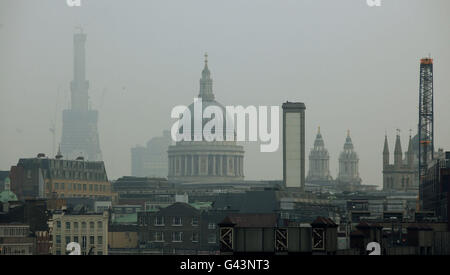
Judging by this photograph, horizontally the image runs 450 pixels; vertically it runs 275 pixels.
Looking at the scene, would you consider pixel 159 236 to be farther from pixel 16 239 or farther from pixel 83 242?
pixel 16 239

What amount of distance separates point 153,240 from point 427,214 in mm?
37322

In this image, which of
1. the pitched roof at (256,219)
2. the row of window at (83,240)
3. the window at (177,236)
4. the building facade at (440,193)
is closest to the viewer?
the building facade at (440,193)

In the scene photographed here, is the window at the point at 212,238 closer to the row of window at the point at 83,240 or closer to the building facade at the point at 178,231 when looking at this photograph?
the building facade at the point at 178,231

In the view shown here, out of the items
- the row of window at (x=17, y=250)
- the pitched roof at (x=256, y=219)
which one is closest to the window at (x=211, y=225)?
the pitched roof at (x=256, y=219)

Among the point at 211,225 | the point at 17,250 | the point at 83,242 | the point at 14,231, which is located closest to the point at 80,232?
the point at 83,242

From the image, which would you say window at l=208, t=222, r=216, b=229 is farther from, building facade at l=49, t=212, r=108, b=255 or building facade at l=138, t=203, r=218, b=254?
building facade at l=49, t=212, r=108, b=255

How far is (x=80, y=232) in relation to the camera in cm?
15900

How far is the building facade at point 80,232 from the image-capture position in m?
156

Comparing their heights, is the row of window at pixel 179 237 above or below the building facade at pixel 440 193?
below

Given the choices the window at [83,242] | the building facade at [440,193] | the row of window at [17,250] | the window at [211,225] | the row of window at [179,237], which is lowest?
the row of window at [17,250]

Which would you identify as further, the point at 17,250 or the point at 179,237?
the point at 179,237
